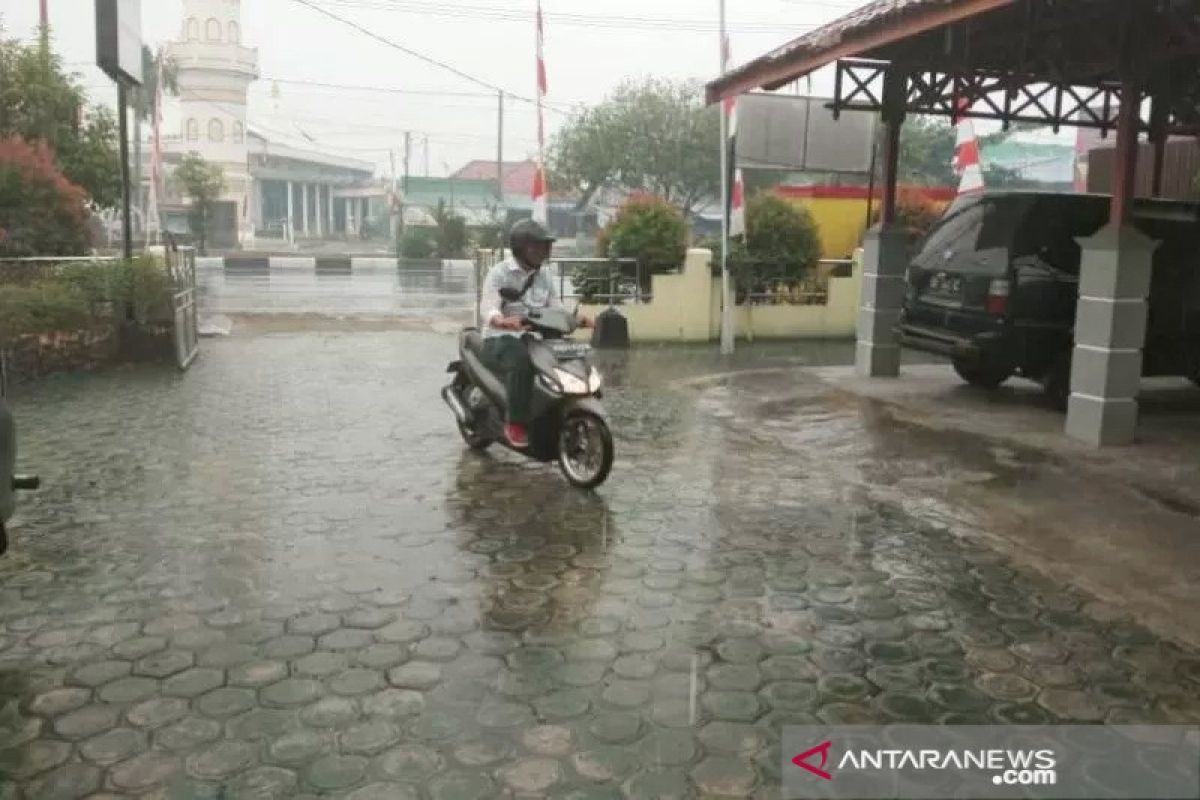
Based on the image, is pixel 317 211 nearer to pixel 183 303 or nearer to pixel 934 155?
pixel 934 155

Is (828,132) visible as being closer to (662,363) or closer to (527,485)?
(662,363)

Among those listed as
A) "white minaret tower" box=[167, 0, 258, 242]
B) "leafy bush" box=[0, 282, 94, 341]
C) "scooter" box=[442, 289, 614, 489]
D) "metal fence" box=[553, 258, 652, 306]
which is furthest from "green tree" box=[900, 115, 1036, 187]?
"scooter" box=[442, 289, 614, 489]

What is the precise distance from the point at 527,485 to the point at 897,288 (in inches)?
224

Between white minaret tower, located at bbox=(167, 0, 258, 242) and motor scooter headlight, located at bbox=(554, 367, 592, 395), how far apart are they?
154ft

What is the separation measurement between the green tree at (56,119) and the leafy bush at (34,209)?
8.50 feet

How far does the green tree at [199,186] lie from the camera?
135ft

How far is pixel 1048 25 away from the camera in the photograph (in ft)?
29.9

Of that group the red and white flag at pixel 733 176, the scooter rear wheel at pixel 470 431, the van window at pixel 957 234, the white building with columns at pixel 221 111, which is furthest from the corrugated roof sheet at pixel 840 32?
the white building with columns at pixel 221 111

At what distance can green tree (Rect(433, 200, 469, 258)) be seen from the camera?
37.7 m

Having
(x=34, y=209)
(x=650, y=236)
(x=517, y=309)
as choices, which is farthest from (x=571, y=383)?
(x=34, y=209)

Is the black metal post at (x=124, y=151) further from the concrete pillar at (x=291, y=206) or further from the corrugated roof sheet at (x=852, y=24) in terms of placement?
the concrete pillar at (x=291, y=206)

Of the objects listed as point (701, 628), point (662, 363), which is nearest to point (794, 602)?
point (701, 628)

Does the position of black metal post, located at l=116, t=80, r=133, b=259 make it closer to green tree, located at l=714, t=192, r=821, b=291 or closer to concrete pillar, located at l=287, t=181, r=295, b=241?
green tree, located at l=714, t=192, r=821, b=291

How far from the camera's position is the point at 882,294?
10812 millimetres
